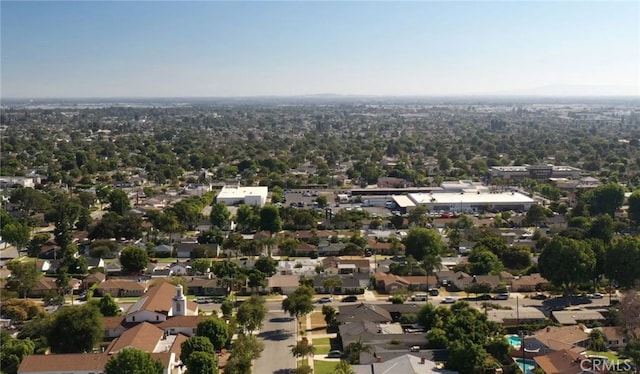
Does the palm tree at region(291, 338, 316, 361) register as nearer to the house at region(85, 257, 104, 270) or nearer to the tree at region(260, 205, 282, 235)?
the house at region(85, 257, 104, 270)

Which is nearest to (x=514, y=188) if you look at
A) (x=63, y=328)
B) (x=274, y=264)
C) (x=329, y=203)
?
(x=329, y=203)

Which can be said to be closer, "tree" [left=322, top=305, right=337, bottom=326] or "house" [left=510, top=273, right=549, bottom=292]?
"tree" [left=322, top=305, right=337, bottom=326]

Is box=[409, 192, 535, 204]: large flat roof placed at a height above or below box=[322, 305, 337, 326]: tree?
below

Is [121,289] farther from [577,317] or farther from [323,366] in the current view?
[577,317]

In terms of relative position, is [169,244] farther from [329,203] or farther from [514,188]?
[514,188]

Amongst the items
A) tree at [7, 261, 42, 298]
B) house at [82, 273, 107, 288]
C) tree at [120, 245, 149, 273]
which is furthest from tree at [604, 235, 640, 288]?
tree at [7, 261, 42, 298]

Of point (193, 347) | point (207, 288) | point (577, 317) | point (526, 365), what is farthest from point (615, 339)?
point (207, 288)

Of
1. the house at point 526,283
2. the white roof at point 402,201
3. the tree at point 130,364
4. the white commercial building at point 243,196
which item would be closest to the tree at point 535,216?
the white roof at point 402,201
